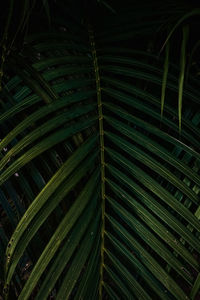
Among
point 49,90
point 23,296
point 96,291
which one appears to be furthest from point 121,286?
point 49,90

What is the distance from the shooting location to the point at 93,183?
57 centimetres

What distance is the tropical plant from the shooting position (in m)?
0.53

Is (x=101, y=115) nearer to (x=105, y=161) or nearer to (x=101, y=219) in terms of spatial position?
(x=105, y=161)

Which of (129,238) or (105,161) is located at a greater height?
(105,161)

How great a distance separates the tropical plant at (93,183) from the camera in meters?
0.53

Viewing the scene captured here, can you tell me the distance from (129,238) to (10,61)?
0.47 m

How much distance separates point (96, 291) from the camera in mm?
546

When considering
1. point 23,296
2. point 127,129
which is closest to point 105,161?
point 127,129

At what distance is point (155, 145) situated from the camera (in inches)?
23.5

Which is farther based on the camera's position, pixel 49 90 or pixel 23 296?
pixel 49 90

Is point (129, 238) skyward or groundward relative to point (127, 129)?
groundward

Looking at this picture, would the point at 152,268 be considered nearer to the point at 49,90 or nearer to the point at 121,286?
the point at 121,286

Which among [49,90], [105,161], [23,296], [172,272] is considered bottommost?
[172,272]

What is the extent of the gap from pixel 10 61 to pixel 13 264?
0.43 m
